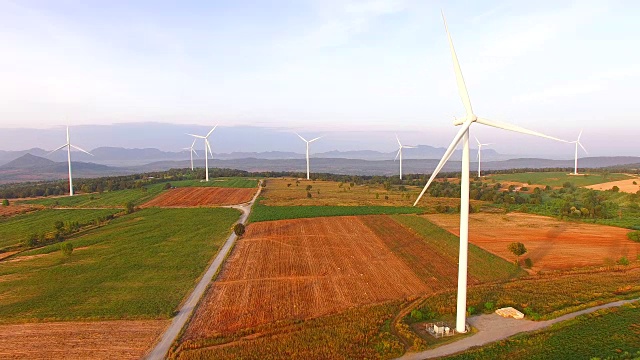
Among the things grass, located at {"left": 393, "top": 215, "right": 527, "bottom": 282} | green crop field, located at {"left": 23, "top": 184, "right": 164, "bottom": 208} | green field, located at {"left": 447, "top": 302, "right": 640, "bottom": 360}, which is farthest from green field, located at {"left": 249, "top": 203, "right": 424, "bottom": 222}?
green field, located at {"left": 447, "top": 302, "right": 640, "bottom": 360}

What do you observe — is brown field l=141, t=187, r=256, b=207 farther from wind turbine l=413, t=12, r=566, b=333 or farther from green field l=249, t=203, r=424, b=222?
wind turbine l=413, t=12, r=566, b=333

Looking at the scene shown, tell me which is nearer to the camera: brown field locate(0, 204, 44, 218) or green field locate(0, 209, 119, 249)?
green field locate(0, 209, 119, 249)

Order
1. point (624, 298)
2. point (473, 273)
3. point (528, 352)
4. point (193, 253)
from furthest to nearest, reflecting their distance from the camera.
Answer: point (193, 253) → point (473, 273) → point (624, 298) → point (528, 352)

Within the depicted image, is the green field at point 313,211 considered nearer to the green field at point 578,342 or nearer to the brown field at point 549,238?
the brown field at point 549,238

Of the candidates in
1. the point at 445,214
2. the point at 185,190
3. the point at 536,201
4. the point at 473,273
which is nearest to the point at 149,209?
the point at 185,190

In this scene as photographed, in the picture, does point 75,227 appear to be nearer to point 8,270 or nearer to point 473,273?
point 8,270

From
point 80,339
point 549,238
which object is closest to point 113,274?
point 80,339

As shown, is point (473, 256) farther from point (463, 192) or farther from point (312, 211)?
point (312, 211)
